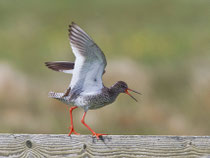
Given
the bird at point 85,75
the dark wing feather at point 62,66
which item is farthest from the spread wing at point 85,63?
the dark wing feather at point 62,66

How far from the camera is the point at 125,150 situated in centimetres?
435

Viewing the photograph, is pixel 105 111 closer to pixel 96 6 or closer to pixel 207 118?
pixel 207 118

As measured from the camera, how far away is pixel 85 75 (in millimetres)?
5488

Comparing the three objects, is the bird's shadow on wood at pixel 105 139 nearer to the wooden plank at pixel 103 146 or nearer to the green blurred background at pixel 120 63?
the wooden plank at pixel 103 146

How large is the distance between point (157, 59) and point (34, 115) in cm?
384

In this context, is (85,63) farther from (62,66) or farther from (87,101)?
(62,66)

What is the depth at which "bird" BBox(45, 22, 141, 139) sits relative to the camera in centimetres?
525

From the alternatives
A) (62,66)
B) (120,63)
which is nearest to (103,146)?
(62,66)

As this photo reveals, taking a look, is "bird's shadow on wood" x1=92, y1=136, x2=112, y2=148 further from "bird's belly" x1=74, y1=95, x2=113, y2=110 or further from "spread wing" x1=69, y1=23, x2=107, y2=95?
"bird's belly" x1=74, y1=95, x2=113, y2=110

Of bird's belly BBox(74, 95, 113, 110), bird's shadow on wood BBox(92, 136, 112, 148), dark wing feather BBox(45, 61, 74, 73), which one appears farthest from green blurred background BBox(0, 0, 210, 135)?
bird's shadow on wood BBox(92, 136, 112, 148)

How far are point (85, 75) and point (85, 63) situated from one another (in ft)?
0.51

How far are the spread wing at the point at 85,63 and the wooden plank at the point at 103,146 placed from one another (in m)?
1.09

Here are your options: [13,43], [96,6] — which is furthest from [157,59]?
[96,6]

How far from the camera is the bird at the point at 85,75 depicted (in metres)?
5.25
